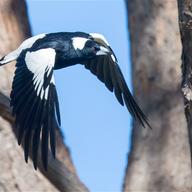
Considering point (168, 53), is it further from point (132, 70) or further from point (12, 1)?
point (12, 1)

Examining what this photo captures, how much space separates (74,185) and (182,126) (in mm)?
1367

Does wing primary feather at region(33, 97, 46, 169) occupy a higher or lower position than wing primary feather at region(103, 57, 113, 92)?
higher

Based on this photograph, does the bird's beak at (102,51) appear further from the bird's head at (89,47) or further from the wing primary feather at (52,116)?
the wing primary feather at (52,116)

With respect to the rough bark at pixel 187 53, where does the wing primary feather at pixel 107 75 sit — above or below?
below

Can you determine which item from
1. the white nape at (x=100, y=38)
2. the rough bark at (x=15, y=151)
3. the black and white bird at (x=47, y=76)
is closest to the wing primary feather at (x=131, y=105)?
the black and white bird at (x=47, y=76)

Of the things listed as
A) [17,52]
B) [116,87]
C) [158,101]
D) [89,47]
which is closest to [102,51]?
[89,47]

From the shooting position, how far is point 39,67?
4277 mm

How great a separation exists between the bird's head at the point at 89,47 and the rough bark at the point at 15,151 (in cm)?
40

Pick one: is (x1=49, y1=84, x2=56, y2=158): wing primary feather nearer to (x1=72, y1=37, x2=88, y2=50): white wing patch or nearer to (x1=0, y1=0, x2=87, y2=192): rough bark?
(x1=0, y1=0, x2=87, y2=192): rough bark

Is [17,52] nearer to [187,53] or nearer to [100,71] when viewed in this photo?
[100,71]

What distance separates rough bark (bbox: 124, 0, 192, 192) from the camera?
5633mm

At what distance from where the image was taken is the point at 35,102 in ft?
13.7

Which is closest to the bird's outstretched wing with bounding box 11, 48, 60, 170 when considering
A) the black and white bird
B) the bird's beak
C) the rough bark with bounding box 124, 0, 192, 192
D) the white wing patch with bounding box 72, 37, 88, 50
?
the black and white bird

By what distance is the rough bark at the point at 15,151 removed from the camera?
14.7 feet
